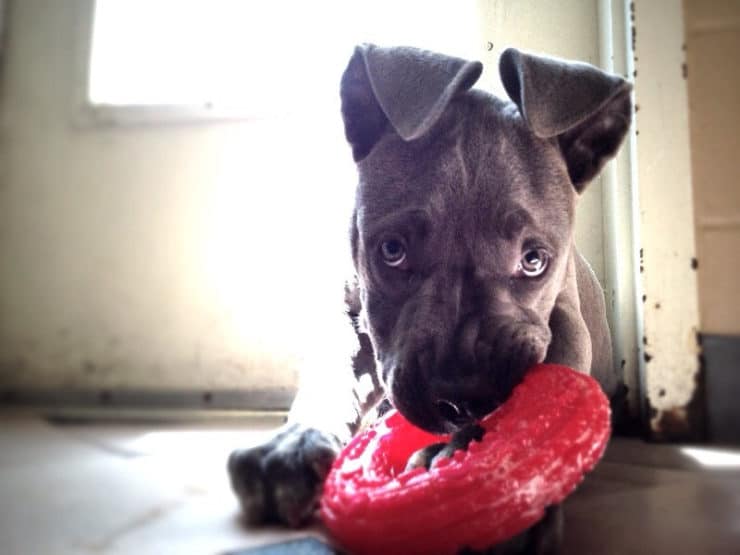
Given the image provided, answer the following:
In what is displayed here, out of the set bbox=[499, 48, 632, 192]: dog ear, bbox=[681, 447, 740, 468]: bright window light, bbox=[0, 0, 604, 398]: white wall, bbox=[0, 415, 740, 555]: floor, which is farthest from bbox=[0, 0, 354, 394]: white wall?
bbox=[681, 447, 740, 468]: bright window light

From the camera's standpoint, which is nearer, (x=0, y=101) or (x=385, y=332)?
(x=385, y=332)

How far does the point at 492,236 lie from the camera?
35.5 inches

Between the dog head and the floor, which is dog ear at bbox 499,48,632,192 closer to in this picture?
the dog head

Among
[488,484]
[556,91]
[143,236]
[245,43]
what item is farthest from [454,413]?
[245,43]

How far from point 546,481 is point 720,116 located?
841mm

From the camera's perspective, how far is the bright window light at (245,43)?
1362 mm

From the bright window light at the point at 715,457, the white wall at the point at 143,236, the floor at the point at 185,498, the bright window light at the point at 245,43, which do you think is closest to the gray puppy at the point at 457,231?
the floor at the point at 185,498

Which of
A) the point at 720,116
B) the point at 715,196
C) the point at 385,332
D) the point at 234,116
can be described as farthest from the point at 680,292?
the point at 234,116

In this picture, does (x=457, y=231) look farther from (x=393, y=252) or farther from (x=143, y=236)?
(x=143, y=236)

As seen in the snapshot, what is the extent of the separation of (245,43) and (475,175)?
3.09ft

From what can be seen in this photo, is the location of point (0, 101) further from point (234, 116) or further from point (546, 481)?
point (546, 481)

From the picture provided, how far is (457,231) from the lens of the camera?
0.91 meters

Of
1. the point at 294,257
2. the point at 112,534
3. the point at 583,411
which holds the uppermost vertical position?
the point at 294,257

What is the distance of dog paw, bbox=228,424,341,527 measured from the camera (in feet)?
2.52
